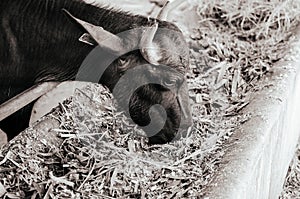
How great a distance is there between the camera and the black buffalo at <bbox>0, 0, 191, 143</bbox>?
2816 millimetres

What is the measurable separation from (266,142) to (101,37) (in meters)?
0.87

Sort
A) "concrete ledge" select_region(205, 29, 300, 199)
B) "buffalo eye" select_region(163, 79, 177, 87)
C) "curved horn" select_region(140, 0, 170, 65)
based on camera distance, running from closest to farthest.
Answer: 1. "concrete ledge" select_region(205, 29, 300, 199)
2. "curved horn" select_region(140, 0, 170, 65)
3. "buffalo eye" select_region(163, 79, 177, 87)

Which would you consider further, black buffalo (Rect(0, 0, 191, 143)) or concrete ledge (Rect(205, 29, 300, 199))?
black buffalo (Rect(0, 0, 191, 143))

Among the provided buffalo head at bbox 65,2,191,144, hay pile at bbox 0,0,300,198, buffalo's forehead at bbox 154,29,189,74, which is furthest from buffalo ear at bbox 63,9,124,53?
hay pile at bbox 0,0,300,198

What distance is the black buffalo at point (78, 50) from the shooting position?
2.82 meters

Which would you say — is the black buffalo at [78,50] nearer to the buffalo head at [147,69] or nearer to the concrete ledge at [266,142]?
the buffalo head at [147,69]

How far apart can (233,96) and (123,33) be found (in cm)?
94

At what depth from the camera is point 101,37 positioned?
2723 millimetres

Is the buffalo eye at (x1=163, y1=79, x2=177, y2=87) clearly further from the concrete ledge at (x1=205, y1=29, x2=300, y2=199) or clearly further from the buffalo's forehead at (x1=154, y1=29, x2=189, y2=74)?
the concrete ledge at (x1=205, y1=29, x2=300, y2=199)

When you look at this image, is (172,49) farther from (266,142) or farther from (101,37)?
(266,142)

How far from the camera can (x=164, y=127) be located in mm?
3031

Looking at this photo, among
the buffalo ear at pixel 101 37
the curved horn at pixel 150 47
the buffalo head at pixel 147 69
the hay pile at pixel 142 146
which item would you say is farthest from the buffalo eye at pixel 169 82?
the hay pile at pixel 142 146

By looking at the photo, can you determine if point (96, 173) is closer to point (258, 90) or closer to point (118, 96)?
point (118, 96)

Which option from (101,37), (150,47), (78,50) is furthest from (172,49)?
(78,50)
